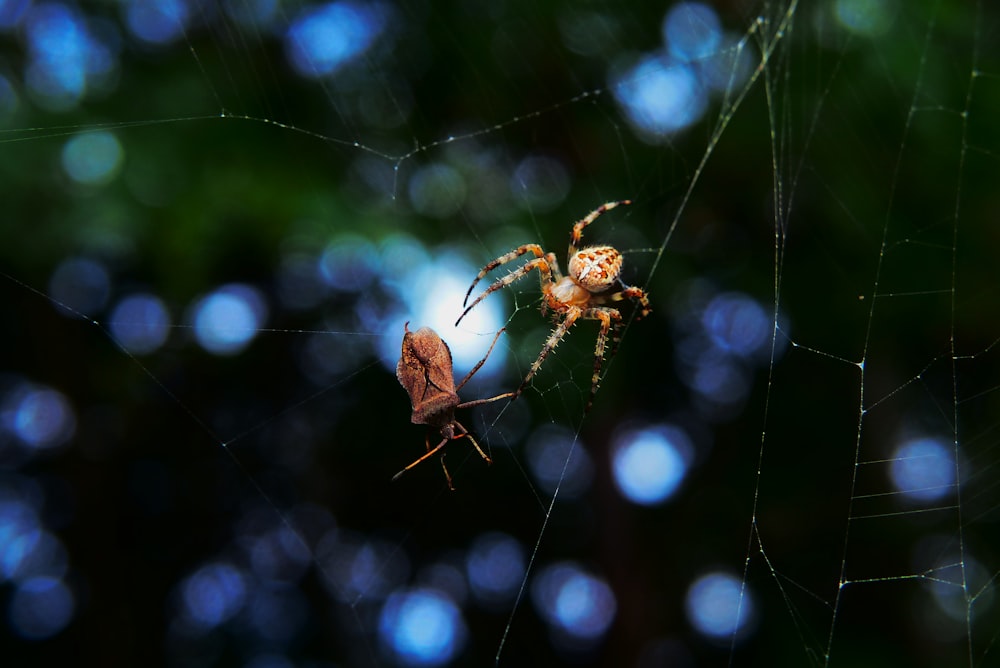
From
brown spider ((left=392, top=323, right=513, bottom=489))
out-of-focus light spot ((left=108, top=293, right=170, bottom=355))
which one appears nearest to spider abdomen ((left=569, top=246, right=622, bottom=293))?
brown spider ((left=392, top=323, right=513, bottom=489))

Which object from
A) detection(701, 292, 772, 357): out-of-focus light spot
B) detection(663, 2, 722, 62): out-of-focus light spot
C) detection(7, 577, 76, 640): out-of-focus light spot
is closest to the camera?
detection(663, 2, 722, 62): out-of-focus light spot

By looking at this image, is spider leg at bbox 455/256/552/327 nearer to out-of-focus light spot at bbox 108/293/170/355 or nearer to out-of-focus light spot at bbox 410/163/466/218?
out-of-focus light spot at bbox 410/163/466/218

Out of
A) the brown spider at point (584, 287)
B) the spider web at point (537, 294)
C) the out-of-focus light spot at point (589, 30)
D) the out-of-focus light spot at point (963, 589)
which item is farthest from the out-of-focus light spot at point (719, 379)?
the brown spider at point (584, 287)

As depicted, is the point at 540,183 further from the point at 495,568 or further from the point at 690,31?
the point at 495,568

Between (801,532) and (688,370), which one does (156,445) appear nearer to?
(688,370)

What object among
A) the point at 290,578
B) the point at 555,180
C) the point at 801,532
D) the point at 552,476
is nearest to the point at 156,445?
the point at 290,578

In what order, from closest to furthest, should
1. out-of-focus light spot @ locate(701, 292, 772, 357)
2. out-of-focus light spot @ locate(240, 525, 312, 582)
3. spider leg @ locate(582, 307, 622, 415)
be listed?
spider leg @ locate(582, 307, 622, 415), out-of-focus light spot @ locate(701, 292, 772, 357), out-of-focus light spot @ locate(240, 525, 312, 582)
